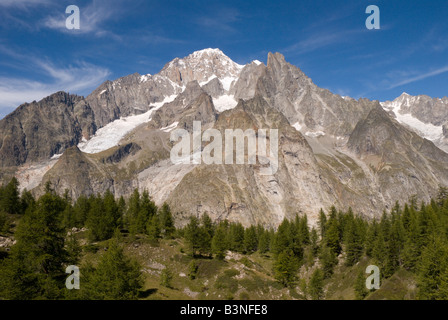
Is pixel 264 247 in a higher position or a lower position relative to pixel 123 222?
lower

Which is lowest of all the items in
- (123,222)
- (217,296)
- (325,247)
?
(217,296)

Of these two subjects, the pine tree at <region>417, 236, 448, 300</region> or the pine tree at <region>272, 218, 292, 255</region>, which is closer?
the pine tree at <region>417, 236, 448, 300</region>

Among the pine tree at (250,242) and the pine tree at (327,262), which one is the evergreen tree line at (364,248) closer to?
the pine tree at (327,262)

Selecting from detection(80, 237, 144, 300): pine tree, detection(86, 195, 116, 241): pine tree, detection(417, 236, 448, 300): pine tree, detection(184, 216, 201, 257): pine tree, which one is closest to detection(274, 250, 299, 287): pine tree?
detection(184, 216, 201, 257): pine tree

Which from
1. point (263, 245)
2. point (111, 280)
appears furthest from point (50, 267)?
point (263, 245)

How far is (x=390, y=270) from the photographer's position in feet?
229

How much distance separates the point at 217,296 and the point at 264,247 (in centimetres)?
5240

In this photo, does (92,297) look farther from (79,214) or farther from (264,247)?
(264,247)

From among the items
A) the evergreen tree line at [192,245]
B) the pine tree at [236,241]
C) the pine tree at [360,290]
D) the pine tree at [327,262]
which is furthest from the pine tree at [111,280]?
the pine tree at [236,241]

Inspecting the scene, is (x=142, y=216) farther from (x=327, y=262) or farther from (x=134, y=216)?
(x=327, y=262)

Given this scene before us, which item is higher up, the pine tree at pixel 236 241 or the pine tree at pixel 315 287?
the pine tree at pixel 236 241

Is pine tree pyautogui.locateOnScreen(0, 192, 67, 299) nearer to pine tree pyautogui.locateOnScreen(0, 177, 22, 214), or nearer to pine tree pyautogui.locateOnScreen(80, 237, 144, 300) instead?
pine tree pyautogui.locateOnScreen(80, 237, 144, 300)
